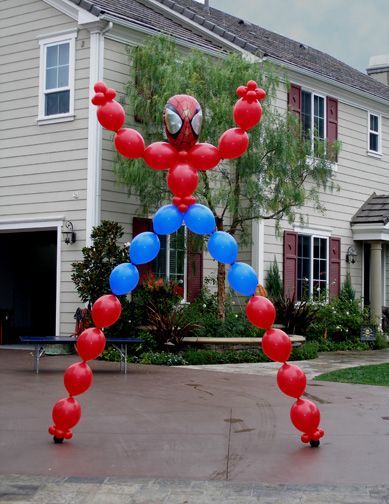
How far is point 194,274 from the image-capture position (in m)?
17.5

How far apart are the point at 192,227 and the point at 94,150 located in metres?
8.44

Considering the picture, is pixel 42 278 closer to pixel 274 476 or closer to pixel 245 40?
pixel 245 40

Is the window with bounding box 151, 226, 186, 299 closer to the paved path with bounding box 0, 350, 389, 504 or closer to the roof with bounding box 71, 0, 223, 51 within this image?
the roof with bounding box 71, 0, 223, 51

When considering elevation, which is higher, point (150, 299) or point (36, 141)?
point (36, 141)

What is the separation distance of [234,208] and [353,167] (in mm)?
7173

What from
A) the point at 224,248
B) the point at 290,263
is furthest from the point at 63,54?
the point at 224,248

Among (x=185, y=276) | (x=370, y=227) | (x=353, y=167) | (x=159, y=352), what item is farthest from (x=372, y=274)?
(x=159, y=352)

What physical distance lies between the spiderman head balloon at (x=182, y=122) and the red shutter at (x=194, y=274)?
9577mm

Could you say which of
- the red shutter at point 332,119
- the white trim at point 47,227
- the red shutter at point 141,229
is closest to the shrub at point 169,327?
the red shutter at point 141,229

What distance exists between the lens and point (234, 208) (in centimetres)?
1516

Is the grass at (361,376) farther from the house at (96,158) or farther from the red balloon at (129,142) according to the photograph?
the red balloon at (129,142)

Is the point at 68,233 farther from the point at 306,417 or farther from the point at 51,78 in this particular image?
the point at 306,417

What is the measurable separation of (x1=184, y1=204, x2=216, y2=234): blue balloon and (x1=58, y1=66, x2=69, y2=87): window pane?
960cm

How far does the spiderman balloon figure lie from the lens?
24.5ft
